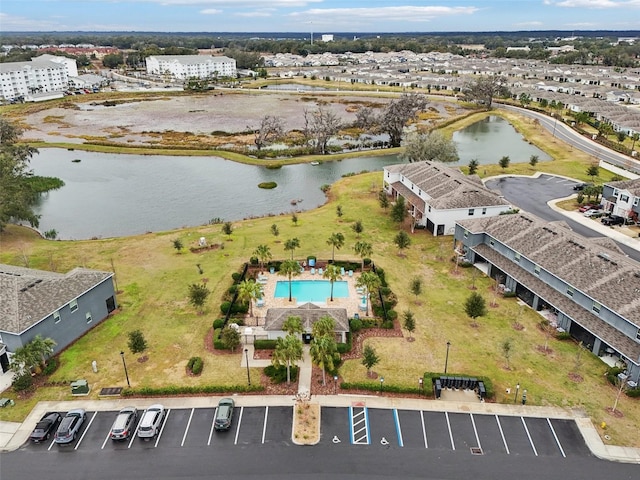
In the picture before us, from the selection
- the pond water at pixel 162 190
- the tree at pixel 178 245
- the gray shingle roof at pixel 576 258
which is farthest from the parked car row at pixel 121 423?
the pond water at pixel 162 190

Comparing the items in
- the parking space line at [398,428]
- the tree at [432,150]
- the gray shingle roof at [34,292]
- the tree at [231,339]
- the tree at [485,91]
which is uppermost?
the tree at [485,91]

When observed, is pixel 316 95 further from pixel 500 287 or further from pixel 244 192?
pixel 500 287

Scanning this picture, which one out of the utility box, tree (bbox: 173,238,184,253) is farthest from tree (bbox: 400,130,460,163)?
the utility box

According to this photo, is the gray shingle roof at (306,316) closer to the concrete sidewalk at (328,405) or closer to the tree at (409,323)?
the tree at (409,323)

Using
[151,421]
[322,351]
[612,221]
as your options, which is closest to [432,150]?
[612,221]

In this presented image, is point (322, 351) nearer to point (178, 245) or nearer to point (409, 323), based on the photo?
point (409, 323)

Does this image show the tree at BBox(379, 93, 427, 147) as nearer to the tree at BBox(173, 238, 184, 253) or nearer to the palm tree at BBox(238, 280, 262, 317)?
the tree at BBox(173, 238, 184, 253)
